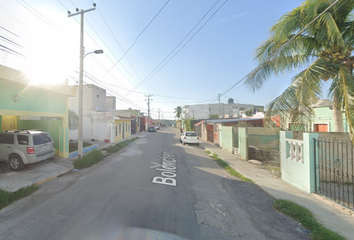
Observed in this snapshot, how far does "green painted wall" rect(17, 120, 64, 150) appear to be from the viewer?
9055 millimetres

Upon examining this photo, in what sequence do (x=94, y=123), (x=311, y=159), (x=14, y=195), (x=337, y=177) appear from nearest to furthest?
(x=14, y=195) < (x=311, y=159) < (x=337, y=177) < (x=94, y=123)

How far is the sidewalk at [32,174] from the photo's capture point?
5.15 m

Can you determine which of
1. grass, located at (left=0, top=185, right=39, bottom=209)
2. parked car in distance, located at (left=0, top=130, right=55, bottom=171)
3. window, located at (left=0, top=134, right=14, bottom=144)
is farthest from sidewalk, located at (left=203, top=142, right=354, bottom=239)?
window, located at (left=0, top=134, right=14, bottom=144)

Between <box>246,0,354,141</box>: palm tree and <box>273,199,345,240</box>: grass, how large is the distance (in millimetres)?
2534

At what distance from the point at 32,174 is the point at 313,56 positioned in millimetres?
11727

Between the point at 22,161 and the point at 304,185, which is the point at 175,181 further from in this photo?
the point at 22,161

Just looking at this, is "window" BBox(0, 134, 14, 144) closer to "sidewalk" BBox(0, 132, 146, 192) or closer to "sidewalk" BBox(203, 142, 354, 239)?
"sidewalk" BBox(0, 132, 146, 192)

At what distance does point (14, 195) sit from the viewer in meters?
4.45

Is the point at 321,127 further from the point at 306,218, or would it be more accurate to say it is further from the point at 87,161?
the point at 87,161

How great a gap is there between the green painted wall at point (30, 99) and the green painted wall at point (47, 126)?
40.4 inches

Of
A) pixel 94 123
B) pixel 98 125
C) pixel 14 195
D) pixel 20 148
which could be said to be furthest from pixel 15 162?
pixel 94 123

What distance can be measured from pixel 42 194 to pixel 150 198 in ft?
10.8

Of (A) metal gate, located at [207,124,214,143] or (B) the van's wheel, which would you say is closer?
(B) the van's wheel

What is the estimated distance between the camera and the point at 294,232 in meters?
3.20
